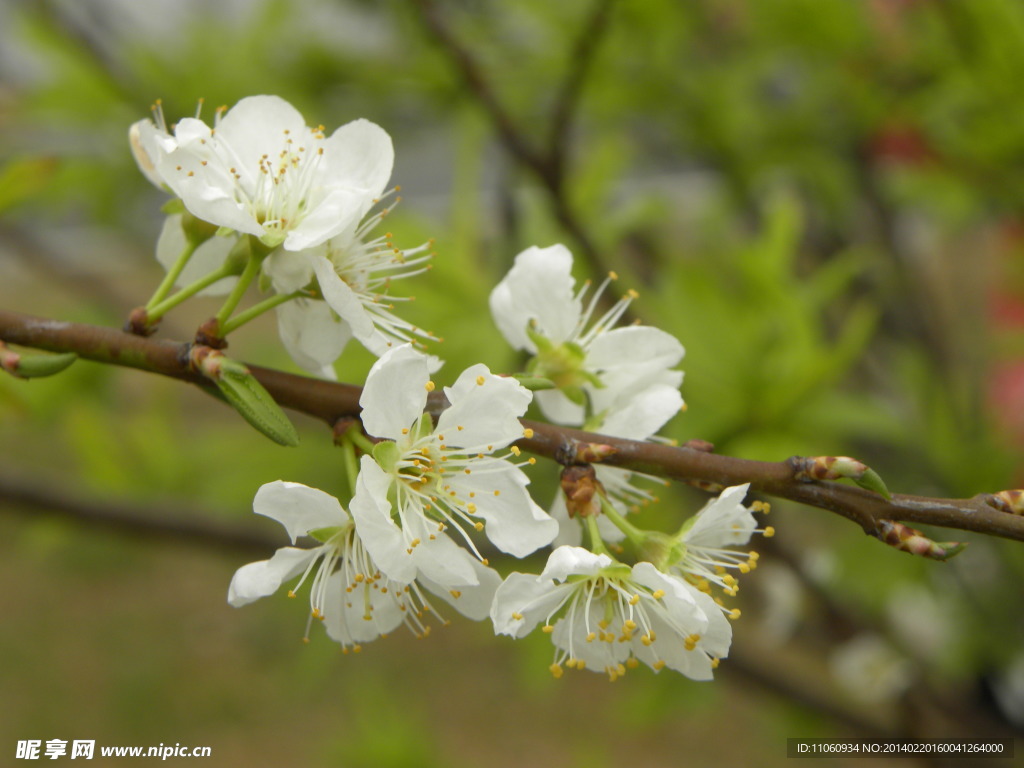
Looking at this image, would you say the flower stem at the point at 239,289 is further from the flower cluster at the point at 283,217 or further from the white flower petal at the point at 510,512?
the white flower petal at the point at 510,512

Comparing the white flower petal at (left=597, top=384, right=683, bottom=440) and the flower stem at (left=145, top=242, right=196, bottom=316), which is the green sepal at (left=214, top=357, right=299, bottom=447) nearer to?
the flower stem at (left=145, top=242, right=196, bottom=316)

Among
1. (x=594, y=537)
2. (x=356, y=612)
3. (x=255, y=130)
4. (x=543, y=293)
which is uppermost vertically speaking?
(x=255, y=130)

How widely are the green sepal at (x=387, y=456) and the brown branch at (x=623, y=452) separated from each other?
0.04 m

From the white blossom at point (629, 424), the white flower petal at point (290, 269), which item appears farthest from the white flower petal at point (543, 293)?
the white flower petal at point (290, 269)

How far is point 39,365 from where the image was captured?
2.27 feet

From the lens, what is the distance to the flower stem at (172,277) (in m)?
0.74

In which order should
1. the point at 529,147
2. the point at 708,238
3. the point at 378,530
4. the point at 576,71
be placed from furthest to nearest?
the point at 708,238 < the point at 529,147 < the point at 576,71 < the point at 378,530

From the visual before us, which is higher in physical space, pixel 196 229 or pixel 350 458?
pixel 196 229

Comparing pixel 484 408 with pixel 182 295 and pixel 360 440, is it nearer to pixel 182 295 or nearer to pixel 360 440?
pixel 360 440

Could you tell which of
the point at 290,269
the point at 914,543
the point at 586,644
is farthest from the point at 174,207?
the point at 914,543

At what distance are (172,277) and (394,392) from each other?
10.0 inches

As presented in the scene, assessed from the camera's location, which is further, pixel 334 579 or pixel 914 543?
pixel 334 579

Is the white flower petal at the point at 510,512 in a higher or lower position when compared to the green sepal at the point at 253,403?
lower

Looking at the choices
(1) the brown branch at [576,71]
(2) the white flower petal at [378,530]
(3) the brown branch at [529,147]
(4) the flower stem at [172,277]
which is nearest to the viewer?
(2) the white flower petal at [378,530]
